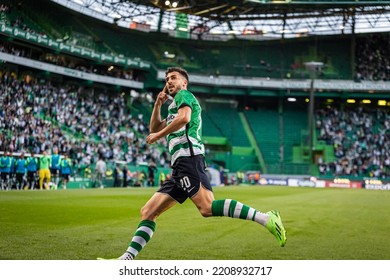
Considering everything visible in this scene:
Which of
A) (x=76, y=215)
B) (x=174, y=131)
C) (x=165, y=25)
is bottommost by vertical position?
(x=76, y=215)

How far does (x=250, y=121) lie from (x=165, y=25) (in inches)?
579

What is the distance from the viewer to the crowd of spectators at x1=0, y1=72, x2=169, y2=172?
32625 millimetres

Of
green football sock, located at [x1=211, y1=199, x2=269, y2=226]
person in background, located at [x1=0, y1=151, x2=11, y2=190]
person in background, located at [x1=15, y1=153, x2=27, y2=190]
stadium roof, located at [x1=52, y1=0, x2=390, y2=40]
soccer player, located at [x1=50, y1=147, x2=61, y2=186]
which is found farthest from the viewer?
stadium roof, located at [x1=52, y1=0, x2=390, y2=40]

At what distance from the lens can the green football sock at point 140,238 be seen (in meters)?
6.43

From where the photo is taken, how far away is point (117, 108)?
5075 cm

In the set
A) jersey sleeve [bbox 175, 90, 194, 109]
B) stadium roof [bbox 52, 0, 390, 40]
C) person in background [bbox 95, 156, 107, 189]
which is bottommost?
person in background [bbox 95, 156, 107, 189]

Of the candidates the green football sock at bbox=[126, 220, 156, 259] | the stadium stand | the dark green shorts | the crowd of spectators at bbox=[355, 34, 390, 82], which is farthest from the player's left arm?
the crowd of spectators at bbox=[355, 34, 390, 82]

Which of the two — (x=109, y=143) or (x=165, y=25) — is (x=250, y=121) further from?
(x=109, y=143)

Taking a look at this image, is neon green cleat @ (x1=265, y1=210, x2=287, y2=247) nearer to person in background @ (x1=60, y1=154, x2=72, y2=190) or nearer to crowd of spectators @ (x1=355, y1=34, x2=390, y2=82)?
person in background @ (x1=60, y1=154, x2=72, y2=190)

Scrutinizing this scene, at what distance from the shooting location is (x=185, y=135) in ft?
21.3

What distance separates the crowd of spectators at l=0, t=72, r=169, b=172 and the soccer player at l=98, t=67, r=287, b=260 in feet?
79.3

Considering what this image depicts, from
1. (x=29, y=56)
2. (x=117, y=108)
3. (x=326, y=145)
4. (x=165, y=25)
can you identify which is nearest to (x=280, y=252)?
(x=29, y=56)

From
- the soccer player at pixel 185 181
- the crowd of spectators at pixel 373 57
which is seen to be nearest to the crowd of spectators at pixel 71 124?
the soccer player at pixel 185 181

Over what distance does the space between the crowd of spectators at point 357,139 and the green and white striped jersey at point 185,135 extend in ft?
149
